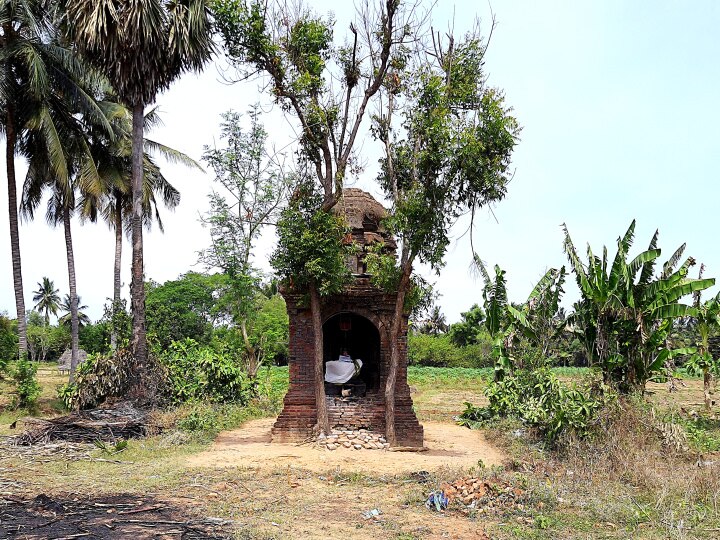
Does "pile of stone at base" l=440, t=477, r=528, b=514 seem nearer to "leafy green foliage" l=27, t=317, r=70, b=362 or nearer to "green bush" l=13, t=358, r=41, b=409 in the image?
"green bush" l=13, t=358, r=41, b=409

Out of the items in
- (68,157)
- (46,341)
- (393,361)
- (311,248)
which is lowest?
(393,361)

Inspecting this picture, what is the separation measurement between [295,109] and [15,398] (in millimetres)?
10966

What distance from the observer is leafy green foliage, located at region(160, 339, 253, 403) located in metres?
16.7

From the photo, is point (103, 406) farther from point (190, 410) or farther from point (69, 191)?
point (69, 191)

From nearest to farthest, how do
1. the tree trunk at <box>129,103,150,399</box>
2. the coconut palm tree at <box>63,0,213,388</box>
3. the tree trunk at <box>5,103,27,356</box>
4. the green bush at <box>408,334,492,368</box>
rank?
the coconut palm tree at <box>63,0,213,388</box>
the tree trunk at <box>129,103,150,399</box>
the tree trunk at <box>5,103,27,356</box>
the green bush at <box>408,334,492,368</box>

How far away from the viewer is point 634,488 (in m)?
8.95

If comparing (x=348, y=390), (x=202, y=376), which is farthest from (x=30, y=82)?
(x=348, y=390)

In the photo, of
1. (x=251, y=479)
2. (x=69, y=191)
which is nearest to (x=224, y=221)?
(x=69, y=191)

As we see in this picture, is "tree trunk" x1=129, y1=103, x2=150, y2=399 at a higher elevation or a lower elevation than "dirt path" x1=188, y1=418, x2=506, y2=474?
higher

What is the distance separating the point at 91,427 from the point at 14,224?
8845mm

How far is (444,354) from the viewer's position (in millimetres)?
48969

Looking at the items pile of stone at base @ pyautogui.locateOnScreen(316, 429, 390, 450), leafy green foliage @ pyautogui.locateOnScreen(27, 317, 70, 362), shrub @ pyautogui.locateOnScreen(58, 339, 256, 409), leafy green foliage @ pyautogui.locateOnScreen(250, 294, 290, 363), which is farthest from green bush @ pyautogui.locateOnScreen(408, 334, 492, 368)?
pile of stone at base @ pyautogui.locateOnScreen(316, 429, 390, 450)

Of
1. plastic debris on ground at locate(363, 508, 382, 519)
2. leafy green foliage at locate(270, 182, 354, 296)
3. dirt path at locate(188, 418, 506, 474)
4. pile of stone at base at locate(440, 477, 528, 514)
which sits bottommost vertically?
dirt path at locate(188, 418, 506, 474)

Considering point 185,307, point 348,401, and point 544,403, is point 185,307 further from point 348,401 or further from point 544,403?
point 544,403
